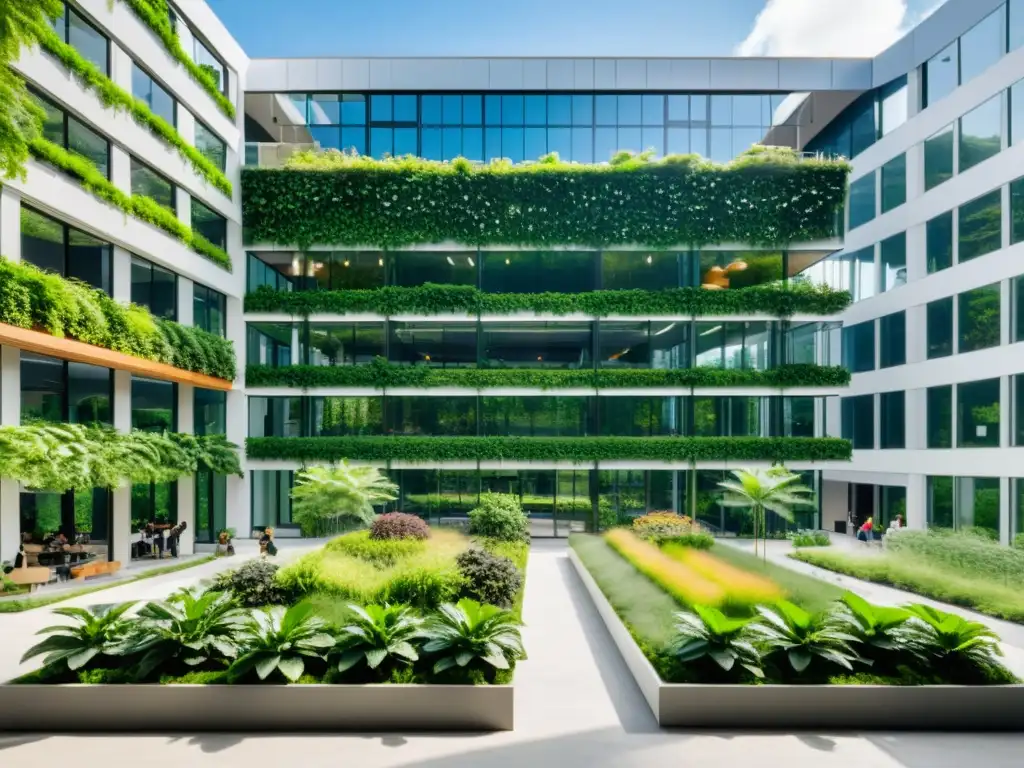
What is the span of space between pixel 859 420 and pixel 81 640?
34.4 m

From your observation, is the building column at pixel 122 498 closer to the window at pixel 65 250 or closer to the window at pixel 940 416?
the window at pixel 65 250

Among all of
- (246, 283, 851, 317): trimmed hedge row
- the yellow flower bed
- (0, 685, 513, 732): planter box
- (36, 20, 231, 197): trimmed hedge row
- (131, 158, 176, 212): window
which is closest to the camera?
(0, 685, 513, 732): planter box

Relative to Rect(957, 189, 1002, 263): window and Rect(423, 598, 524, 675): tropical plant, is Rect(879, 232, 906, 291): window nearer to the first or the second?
Rect(957, 189, 1002, 263): window

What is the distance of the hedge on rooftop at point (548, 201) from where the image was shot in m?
30.8

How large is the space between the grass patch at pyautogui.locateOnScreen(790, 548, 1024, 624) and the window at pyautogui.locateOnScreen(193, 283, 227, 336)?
25.2 metres

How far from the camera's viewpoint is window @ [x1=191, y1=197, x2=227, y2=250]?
28.0 metres

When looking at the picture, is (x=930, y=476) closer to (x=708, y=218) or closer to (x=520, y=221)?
(x=708, y=218)

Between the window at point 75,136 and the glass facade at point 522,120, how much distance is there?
14.1 metres

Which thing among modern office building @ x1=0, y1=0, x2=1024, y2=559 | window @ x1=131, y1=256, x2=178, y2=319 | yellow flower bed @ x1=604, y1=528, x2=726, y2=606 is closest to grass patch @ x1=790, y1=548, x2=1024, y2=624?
yellow flower bed @ x1=604, y1=528, x2=726, y2=606

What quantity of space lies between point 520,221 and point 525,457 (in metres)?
10.7

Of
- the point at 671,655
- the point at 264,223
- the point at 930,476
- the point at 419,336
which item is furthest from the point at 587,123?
the point at 671,655

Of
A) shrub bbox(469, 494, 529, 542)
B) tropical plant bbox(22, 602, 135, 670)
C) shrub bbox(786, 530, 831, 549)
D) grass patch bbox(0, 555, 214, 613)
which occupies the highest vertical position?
tropical plant bbox(22, 602, 135, 670)

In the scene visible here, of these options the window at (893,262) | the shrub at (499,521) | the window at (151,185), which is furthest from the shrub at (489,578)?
the window at (893,262)

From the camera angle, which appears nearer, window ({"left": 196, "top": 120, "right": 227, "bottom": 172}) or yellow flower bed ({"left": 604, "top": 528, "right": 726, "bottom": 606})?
yellow flower bed ({"left": 604, "top": 528, "right": 726, "bottom": 606})
